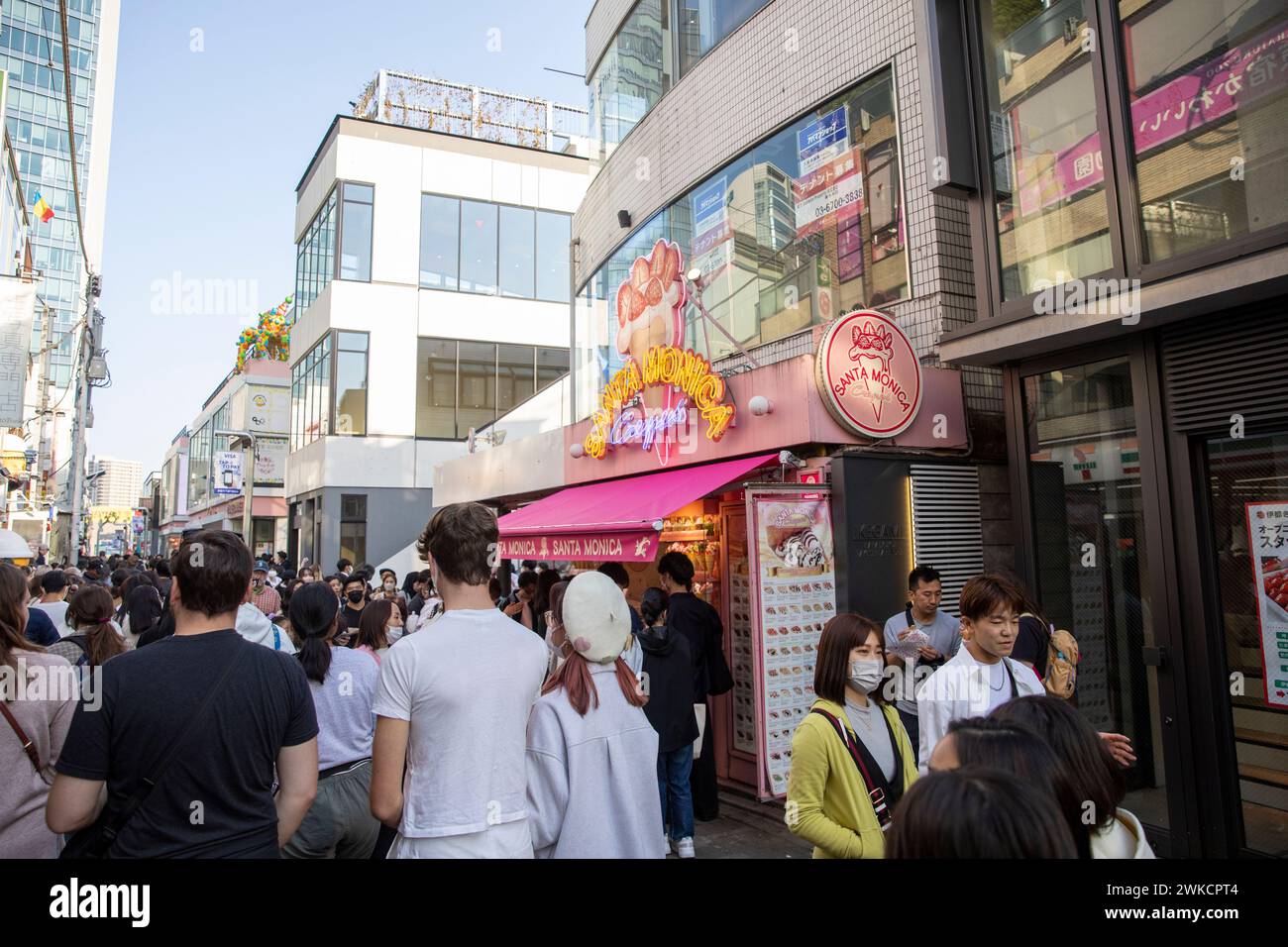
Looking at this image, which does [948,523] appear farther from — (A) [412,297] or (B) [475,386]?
(A) [412,297]

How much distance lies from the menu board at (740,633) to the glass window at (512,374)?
19038mm

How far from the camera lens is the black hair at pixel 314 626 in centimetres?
388

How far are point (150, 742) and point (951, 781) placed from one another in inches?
88.5

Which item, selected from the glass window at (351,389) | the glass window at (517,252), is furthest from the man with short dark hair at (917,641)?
the glass window at (517,252)

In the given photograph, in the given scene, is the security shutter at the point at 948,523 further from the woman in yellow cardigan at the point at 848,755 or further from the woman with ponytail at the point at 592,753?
the woman with ponytail at the point at 592,753

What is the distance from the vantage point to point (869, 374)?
700cm

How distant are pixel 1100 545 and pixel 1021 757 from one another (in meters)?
5.12

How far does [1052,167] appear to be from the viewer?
254 inches

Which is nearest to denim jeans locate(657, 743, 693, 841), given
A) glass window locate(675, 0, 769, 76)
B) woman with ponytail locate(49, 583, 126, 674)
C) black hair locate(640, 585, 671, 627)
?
black hair locate(640, 585, 671, 627)

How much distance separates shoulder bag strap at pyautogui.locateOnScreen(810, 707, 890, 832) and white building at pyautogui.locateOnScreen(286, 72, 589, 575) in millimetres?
21799

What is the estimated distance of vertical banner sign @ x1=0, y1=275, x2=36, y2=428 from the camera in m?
13.6

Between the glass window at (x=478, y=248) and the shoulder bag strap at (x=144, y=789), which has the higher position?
the glass window at (x=478, y=248)

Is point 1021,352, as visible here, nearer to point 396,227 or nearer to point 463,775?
point 463,775
